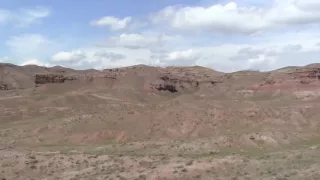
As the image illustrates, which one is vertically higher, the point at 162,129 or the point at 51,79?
the point at 51,79

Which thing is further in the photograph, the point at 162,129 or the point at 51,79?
the point at 51,79

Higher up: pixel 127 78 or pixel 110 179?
Answer: pixel 127 78

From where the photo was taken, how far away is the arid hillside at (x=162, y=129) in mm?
32938

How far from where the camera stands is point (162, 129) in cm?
6169

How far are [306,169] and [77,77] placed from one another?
379ft

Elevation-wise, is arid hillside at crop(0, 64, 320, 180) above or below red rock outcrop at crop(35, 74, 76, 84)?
below

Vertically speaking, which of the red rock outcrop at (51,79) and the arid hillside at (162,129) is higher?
the red rock outcrop at (51,79)

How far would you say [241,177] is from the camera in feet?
92.3

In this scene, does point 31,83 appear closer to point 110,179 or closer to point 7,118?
point 7,118

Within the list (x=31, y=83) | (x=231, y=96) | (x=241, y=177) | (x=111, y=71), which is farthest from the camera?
(x=31, y=83)

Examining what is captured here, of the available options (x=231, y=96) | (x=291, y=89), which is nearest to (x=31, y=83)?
(x=231, y=96)

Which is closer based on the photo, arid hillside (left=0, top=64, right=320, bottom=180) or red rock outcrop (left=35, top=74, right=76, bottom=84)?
arid hillside (left=0, top=64, right=320, bottom=180)

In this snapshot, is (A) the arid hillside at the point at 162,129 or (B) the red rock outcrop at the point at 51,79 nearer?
(A) the arid hillside at the point at 162,129

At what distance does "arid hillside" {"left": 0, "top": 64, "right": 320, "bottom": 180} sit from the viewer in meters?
32.9
